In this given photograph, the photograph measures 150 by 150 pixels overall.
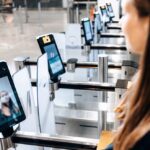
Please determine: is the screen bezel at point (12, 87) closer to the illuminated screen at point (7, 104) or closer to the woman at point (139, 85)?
the illuminated screen at point (7, 104)

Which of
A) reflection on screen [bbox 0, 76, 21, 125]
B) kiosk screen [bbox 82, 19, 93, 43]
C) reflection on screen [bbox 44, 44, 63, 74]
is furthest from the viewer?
kiosk screen [bbox 82, 19, 93, 43]

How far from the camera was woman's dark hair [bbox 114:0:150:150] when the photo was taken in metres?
0.60

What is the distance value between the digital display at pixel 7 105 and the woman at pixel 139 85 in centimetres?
56

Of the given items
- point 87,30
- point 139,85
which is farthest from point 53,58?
point 87,30

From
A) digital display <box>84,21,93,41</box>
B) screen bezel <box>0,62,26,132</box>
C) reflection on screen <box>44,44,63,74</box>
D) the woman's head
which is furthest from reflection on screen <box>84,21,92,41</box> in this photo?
the woman's head

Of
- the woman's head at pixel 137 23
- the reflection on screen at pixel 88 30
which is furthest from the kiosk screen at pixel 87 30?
the woman's head at pixel 137 23

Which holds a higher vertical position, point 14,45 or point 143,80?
point 143,80

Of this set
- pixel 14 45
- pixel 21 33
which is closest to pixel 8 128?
pixel 14 45

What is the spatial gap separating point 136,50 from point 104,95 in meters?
1.53

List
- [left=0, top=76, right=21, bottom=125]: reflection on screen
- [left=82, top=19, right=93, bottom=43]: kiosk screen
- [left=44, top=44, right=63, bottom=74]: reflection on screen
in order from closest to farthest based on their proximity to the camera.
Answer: [left=0, top=76, right=21, bottom=125]: reflection on screen < [left=44, top=44, right=63, bottom=74]: reflection on screen < [left=82, top=19, right=93, bottom=43]: kiosk screen

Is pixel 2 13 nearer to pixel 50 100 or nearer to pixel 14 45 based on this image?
pixel 14 45

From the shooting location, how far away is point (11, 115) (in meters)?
1.14

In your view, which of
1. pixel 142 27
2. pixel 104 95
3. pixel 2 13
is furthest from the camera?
pixel 2 13

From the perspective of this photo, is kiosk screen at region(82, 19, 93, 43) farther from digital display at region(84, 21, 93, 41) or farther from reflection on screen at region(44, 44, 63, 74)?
reflection on screen at region(44, 44, 63, 74)
